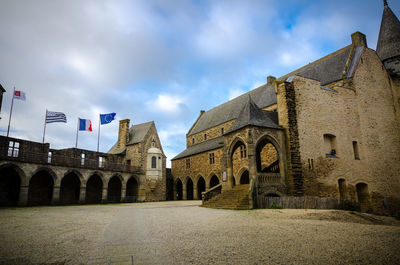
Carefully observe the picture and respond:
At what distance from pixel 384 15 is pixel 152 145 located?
28788mm

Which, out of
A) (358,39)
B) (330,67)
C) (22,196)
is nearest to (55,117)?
(22,196)

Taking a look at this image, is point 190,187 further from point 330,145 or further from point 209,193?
point 330,145

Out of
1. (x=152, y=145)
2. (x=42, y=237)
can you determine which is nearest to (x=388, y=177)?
(x=42, y=237)

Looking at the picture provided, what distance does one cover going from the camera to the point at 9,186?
68.7ft

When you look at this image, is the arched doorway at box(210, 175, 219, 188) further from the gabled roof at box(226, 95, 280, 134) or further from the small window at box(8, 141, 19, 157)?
the small window at box(8, 141, 19, 157)

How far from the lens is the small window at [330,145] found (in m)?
17.0

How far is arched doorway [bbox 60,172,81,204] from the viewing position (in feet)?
82.0

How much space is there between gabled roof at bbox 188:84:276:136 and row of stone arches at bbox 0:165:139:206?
12242 millimetres

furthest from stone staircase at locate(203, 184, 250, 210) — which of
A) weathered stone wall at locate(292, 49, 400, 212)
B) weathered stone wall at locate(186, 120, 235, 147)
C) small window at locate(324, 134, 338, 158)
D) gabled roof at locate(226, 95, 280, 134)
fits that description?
weathered stone wall at locate(186, 120, 235, 147)

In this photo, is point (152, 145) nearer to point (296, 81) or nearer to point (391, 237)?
point (296, 81)

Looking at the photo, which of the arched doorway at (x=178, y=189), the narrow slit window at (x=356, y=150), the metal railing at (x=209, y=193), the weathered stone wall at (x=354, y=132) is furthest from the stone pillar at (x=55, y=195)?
the narrow slit window at (x=356, y=150)

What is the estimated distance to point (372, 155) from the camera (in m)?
18.7

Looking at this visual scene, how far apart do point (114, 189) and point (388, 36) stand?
3283 centimetres

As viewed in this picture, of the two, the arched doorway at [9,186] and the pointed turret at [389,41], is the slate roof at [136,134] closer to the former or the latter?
the arched doorway at [9,186]
